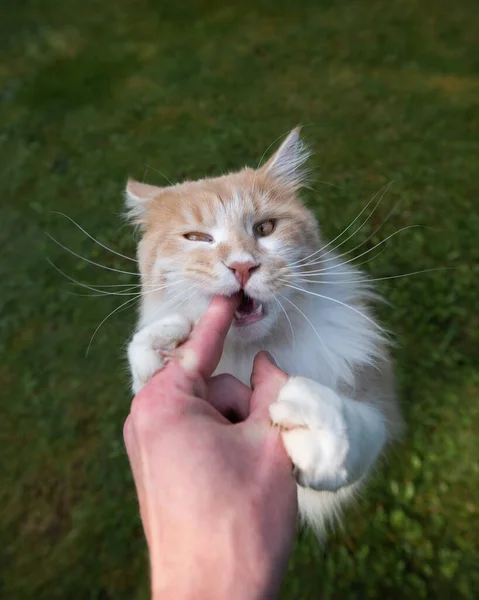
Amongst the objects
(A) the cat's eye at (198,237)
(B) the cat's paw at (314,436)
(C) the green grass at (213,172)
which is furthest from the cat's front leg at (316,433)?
(C) the green grass at (213,172)

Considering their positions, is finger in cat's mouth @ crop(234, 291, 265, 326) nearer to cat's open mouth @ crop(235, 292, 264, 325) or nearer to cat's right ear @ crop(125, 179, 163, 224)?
cat's open mouth @ crop(235, 292, 264, 325)

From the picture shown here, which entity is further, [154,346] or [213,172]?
[213,172]

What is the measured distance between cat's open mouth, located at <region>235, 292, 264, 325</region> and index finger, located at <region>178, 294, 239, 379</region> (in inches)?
5.3

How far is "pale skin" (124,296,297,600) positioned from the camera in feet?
3.58

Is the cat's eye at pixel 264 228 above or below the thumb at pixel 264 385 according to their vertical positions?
above

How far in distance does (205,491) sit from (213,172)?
9.48 feet

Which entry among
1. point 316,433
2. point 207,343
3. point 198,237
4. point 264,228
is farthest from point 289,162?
point 316,433

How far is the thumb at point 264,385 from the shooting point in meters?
1.34

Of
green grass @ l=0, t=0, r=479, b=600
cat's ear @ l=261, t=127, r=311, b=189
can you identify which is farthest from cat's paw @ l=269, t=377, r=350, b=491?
green grass @ l=0, t=0, r=479, b=600

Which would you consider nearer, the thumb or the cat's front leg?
the cat's front leg

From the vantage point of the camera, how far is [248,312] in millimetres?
1631

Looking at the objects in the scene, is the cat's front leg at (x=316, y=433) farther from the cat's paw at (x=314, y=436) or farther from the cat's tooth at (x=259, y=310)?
the cat's tooth at (x=259, y=310)

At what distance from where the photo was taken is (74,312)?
3.16 metres

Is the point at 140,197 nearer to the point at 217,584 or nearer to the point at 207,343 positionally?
the point at 207,343
